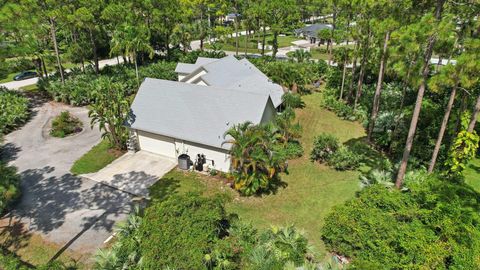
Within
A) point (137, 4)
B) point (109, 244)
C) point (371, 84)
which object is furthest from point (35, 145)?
point (371, 84)

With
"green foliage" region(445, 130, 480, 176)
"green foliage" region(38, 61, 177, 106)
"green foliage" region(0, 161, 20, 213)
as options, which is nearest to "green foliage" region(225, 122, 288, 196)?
"green foliage" region(445, 130, 480, 176)

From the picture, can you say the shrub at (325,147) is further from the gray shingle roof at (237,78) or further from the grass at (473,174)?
the grass at (473,174)

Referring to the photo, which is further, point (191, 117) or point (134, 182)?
point (191, 117)

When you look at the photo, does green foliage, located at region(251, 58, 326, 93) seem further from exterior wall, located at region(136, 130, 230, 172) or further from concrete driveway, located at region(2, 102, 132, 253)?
concrete driveway, located at region(2, 102, 132, 253)

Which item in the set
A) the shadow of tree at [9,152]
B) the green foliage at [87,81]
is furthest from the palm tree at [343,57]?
the shadow of tree at [9,152]

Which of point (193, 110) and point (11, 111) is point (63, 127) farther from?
point (193, 110)

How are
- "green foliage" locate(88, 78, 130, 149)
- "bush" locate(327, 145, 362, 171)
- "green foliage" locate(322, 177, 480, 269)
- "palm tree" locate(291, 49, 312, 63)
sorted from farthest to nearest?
"palm tree" locate(291, 49, 312, 63) < "green foliage" locate(88, 78, 130, 149) < "bush" locate(327, 145, 362, 171) < "green foliage" locate(322, 177, 480, 269)

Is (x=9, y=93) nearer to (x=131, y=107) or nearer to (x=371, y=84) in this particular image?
(x=131, y=107)

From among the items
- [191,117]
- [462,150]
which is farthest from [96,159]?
[462,150]
